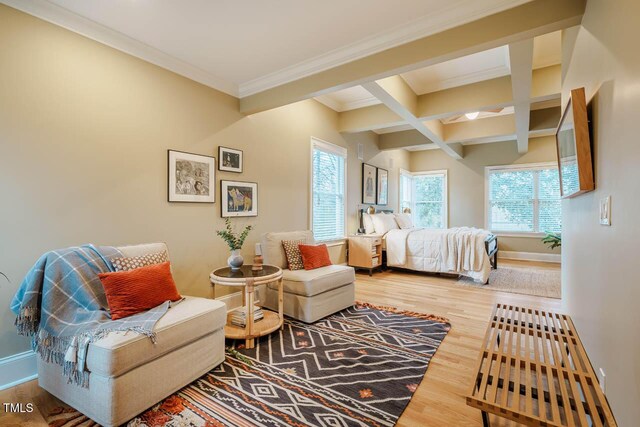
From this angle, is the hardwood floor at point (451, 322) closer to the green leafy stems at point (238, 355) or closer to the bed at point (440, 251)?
the bed at point (440, 251)

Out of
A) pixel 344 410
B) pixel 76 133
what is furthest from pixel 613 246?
pixel 76 133

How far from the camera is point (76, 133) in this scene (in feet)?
Answer: 7.60

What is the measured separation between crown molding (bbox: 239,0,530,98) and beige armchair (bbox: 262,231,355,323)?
174cm

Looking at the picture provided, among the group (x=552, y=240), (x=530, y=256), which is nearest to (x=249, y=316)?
(x=552, y=240)

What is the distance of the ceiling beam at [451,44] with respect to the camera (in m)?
2.00

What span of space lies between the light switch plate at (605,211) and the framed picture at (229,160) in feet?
10.3

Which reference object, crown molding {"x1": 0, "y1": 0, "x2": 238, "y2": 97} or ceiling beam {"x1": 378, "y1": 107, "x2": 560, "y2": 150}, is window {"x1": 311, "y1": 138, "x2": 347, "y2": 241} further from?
crown molding {"x1": 0, "y1": 0, "x2": 238, "y2": 97}

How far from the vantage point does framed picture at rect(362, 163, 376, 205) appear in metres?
5.96

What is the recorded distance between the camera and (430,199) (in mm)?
8469

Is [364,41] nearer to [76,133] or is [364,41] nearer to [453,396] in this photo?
[76,133]

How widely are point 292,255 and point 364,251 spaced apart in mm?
2155

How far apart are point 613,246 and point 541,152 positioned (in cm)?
710

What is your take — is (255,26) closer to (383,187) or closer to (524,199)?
(383,187)

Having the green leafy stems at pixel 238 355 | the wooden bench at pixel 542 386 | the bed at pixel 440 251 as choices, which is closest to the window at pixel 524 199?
the bed at pixel 440 251
